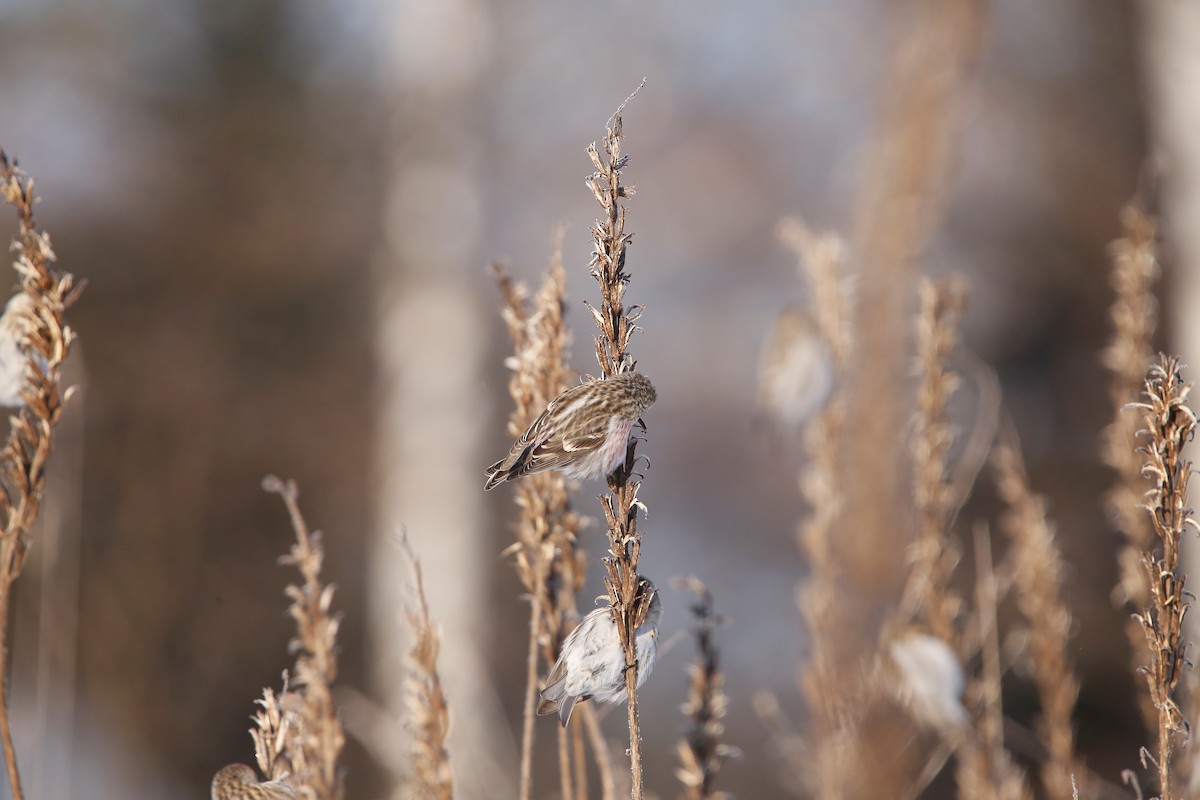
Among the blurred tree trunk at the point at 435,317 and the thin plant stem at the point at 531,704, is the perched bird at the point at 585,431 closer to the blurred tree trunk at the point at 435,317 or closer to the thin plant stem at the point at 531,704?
the thin plant stem at the point at 531,704

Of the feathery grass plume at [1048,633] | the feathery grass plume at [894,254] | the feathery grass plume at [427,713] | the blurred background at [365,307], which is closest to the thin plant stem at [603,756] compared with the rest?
the feathery grass plume at [427,713]

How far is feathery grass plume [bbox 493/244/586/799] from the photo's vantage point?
100cm

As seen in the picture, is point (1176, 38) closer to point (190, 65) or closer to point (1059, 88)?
point (1059, 88)

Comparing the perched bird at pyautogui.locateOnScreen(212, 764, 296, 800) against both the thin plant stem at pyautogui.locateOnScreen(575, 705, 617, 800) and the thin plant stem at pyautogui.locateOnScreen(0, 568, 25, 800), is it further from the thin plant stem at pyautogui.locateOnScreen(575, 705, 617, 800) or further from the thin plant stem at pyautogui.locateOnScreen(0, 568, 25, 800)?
the thin plant stem at pyautogui.locateOnScreen(575, 705, 617, 800)

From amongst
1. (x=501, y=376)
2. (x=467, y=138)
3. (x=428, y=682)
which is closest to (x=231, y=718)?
(x=501, y=376)

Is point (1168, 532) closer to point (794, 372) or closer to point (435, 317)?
point (794, 372)

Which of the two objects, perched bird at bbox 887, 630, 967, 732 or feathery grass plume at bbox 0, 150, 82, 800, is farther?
perched bird at bbox 887, 630, 967, 732

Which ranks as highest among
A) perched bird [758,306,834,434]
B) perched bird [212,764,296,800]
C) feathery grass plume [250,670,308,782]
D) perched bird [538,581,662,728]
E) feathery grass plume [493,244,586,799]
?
perched bird [758,306,834,434]

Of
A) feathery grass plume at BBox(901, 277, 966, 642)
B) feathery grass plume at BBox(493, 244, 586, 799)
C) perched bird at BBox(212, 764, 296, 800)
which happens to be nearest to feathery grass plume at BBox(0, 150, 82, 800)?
perched bird at BBox(212, 764, 296, 800)

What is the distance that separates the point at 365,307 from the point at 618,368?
14.3 feet

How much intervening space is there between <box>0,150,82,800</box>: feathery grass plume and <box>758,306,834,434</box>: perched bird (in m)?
1.10

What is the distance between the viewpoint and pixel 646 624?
933 mm

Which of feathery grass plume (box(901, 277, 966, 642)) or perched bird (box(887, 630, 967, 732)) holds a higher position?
feathery grass plume (box(901, 277, 966, 642))

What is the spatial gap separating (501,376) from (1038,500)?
3.62 metres
